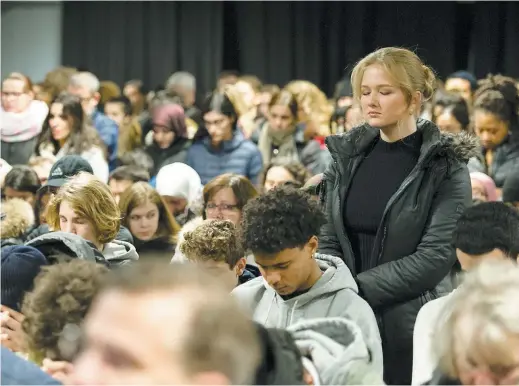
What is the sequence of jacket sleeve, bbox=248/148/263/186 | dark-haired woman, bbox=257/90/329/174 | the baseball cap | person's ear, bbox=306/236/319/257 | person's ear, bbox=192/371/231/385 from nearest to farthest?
1. person's ear, bbox=192/371/231/385
2. person's ear, bbox=306/236/319/257
3. the baseball cap
4. jacket sleeve, bbox=248/148/263/186
5. dark-haired woman, bbox=257/90/329/174

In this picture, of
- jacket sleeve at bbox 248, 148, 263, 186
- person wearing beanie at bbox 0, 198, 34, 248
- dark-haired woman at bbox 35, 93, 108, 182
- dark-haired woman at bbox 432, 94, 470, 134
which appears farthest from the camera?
jacket sleeve at bbox 248, 148, 263, 186

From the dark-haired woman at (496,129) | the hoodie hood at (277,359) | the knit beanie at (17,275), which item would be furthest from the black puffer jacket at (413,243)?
the dark-haired woman at (496,129)

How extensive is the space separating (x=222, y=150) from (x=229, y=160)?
0.29 feet

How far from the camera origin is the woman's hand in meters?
2.44

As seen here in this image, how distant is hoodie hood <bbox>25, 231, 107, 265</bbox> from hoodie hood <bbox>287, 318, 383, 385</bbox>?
A: 2.44 feet

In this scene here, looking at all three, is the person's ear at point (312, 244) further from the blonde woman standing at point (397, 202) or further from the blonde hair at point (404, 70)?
the blonde hair at point (404, 70)

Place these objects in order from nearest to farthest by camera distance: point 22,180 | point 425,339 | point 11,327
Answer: point 11,327, point 425,339, point 22,180

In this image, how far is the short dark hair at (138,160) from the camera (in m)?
6.36

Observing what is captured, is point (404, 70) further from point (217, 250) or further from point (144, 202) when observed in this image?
point (144, 202)

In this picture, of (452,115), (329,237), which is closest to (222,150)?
(452,115)

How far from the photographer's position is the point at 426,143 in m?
3.04

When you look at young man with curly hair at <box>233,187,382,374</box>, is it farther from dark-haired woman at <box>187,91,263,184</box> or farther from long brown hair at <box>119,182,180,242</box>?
dark-haired woman at <box>187,91,263,184</box>

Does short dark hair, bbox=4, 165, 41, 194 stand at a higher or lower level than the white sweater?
lower

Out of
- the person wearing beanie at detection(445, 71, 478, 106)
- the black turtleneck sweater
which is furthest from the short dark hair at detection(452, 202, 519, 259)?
the person wearing beanie at detection(445, 71, 478, 106)
